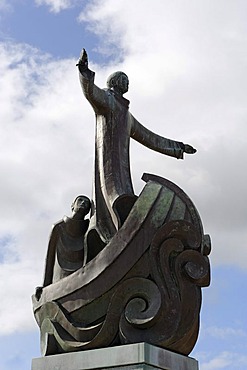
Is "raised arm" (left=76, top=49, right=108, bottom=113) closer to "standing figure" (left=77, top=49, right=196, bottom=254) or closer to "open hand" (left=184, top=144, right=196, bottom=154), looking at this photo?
"standing figure" (left=77, top=49, right=196, bottom=254)

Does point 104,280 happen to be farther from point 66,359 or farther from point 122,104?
point 122,104

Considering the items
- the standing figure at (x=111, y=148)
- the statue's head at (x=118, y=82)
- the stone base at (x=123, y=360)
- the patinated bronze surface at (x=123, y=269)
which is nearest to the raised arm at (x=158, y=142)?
the standing figure at (x=111, y=148)

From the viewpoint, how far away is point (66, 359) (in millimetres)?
9062

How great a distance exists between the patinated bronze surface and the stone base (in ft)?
0.39

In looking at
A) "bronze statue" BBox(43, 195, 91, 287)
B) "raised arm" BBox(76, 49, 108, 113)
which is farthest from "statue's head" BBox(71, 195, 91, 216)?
"raised arm" BBox(76, 49, 108, 113)

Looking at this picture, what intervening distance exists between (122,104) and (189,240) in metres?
2.56

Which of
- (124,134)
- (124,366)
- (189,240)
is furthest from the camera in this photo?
(124,134)

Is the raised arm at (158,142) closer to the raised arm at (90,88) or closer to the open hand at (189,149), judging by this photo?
the open hand at (189,149)

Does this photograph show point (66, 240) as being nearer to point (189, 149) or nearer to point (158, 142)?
point (158, 142)

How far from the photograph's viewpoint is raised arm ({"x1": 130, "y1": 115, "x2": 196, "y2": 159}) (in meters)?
11.0

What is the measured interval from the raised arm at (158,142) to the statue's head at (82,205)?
4.42ft

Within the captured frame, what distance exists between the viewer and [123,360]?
8.56 meters

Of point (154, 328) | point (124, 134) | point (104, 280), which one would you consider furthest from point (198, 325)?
point (124, 134)

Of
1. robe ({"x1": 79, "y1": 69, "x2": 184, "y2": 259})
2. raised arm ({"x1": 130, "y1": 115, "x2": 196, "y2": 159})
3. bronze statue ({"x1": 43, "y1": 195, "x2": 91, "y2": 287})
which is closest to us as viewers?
robe ({"x1": 79, "y1": 69, "x2": 184, "y2": 259})
